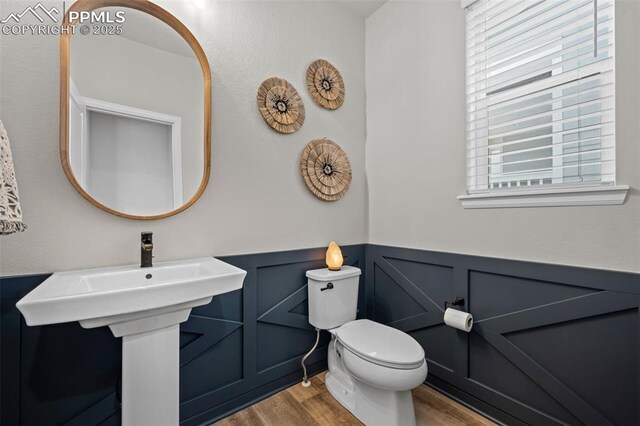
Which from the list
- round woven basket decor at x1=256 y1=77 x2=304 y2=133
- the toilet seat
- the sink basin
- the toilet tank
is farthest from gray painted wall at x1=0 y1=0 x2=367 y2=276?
the toilet seat

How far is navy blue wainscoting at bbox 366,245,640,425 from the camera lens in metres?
1.17

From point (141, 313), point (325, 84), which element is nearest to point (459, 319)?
point (141, 313)

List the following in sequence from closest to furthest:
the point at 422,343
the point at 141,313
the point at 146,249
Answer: the point at 141,313 < the point at 146,249 < the point at 422,343

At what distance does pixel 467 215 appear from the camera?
1649 mm

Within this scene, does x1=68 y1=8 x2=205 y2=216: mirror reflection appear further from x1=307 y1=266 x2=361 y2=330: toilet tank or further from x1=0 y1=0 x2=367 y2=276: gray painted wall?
x1=307 y1=266 x2=361 y2=330: toilet tank

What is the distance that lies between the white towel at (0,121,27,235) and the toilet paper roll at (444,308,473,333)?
1879 mm

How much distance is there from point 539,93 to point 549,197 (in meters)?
0.54

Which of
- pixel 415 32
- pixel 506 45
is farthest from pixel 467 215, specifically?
pixel 415 32

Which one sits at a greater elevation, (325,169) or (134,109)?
(134,109)

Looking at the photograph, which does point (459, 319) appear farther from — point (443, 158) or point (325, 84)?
point (325, 84)

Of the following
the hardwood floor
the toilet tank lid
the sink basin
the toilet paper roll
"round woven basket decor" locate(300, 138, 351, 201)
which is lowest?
the hardwood floor

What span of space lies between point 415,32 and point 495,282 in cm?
168

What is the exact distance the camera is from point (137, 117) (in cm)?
137

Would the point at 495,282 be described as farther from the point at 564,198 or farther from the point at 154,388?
the point at 154,388
